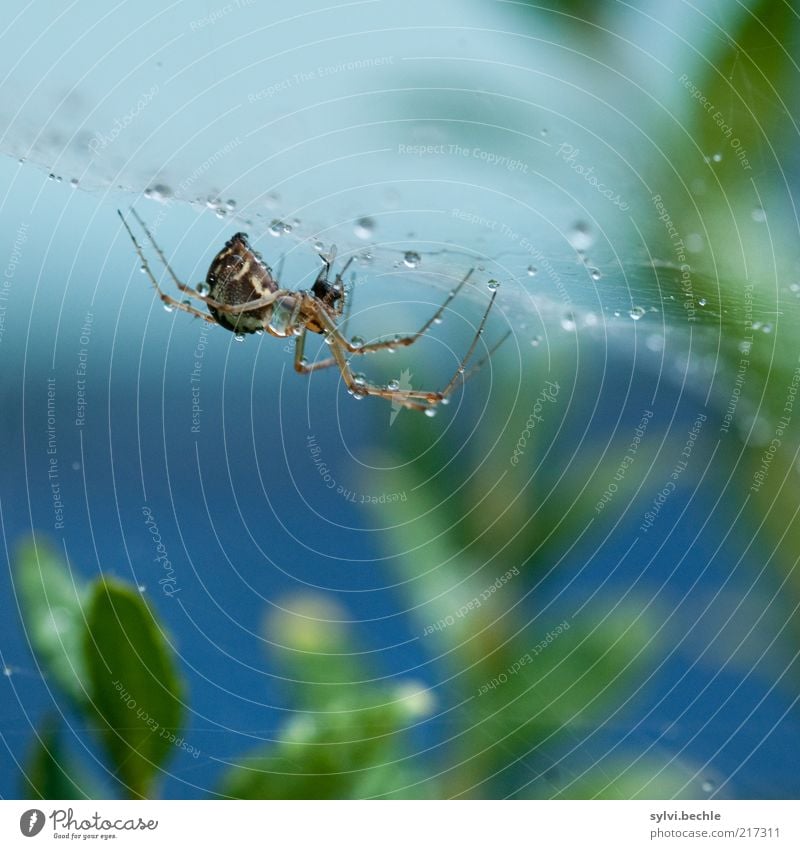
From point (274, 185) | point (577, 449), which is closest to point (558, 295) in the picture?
point (577, 449)

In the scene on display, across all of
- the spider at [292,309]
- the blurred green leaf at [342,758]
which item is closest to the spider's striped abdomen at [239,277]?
the spider at [292,309]

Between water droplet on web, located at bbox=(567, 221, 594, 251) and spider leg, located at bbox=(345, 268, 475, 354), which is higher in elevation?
water droplet on web, located at bbox=(567, 221, 594, 251)

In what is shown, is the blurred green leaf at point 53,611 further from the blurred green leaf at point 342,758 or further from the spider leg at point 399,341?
the spider leg at point 399,341

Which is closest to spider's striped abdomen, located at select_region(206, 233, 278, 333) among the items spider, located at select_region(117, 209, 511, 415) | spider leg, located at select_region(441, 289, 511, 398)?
spider, located at select_region(117, 209, 511, 415)

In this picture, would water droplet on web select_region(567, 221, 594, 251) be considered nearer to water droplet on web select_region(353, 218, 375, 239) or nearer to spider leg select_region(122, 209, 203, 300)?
water droplet on web select_region(353, 218, 375, 239)

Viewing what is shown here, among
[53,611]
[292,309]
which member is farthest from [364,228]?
[53,611]

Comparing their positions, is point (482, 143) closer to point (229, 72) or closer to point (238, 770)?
point (229, 72)
